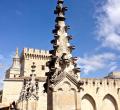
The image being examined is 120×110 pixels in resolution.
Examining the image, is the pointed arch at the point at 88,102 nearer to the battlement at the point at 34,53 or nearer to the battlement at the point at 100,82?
the battlement at the point at 100,82

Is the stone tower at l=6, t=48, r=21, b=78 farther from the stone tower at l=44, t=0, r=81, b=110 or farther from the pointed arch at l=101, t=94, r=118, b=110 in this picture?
the stone tower at l=44, t=0, r=81, b=110

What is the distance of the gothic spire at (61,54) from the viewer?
904 cm

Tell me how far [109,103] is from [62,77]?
40106 millimetres

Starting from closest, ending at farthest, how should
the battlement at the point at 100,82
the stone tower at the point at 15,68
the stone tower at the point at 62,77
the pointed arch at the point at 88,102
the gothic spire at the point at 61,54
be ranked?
the stone tower at the point at 62,77 < the gothic spire at the point at 61,54 < the pointed arch at the point at 88,102 < the battlement at the point at 100,82 < the stone tower at the point at 15,68

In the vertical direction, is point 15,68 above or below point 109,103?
above

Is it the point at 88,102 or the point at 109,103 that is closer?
the point at 88,102

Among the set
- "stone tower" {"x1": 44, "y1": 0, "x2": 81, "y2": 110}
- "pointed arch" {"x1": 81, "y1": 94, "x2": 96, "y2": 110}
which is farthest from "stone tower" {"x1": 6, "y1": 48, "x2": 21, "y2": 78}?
"stone tower" {"x1": 44, "y1": 0, "x2": 81, "y2": 110}

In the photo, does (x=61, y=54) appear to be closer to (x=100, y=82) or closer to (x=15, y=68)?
(x=100, y=82)

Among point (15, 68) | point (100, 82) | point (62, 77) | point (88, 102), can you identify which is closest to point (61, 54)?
point (62, 77)

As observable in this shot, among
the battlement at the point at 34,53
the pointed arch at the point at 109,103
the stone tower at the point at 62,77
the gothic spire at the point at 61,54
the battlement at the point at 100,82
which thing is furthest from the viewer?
the battlement at the point at 34,53

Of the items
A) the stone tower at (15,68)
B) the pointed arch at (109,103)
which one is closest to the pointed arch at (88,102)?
the pointed arch at (109,103)

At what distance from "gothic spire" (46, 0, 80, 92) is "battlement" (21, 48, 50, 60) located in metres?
51.8

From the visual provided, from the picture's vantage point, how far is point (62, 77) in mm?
8922

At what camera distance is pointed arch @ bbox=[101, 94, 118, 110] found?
47.4m
